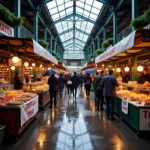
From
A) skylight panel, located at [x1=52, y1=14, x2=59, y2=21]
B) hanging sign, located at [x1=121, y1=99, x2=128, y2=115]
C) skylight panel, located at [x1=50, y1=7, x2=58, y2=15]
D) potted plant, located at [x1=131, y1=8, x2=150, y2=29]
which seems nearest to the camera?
hanging sign, located at [x1=121, y1=99, x2=128, y2=115]

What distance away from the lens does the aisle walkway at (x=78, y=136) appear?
5.20 m

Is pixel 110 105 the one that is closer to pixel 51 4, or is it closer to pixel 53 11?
pixel 51 4

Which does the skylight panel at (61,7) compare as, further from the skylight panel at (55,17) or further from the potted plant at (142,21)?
the potted plant at (142,21)

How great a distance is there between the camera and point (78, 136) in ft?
19.9

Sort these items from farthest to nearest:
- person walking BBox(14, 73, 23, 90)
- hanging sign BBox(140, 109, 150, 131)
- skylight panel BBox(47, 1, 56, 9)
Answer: skylight panel BBox(47, 1, 56, 9) → person walking BBox(14, 73, 23, 90) → hanging sign BBox(140, 109, 150, 131)

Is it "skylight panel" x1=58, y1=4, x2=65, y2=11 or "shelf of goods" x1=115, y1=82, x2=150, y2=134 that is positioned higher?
Result: "skylight panel" x1=58, y1=4, x2=65, y2=11

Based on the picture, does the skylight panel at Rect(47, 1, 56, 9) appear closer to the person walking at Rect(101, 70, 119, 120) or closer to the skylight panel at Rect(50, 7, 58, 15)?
the skylight panel at Rect(50, 7, 58, 15)

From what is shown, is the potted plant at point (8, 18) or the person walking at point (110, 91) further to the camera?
the potted plant at point (8, 18)

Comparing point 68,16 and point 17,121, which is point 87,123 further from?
point 68,16

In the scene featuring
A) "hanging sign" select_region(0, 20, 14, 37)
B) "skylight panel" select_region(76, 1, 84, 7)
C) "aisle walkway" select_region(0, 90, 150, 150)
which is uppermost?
"skylight panel" select_region(76, 1, 84, 7)

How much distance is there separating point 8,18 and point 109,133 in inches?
242

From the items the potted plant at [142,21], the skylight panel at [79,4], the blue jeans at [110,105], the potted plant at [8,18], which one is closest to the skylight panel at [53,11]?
the skylight panel at [79,4]

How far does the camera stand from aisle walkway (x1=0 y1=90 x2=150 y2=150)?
5195 mm

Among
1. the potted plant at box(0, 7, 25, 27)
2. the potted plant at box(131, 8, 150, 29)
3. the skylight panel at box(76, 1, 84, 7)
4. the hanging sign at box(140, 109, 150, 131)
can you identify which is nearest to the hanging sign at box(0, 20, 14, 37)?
the potted plant at box(0, 7, 25, 27)
